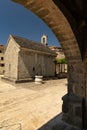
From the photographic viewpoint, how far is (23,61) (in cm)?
1805

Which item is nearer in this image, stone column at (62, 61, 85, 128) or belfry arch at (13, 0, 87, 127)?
belfry arch at (13, 0, 87, 127)

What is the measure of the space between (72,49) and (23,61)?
47.8 feet

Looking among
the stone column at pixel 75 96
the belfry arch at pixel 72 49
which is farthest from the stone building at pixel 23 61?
the belfry arch at pixel 72 49

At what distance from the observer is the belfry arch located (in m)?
3.27

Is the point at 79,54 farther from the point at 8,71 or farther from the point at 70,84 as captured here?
the point at 8,71

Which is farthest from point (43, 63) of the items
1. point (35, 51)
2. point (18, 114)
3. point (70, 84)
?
point (70, 84)

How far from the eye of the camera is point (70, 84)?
415 cm

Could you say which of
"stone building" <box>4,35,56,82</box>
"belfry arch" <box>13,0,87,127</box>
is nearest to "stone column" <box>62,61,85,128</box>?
"belfry arch" <box>13,0,87,127</box>

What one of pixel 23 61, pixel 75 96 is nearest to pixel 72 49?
pixel 75 96

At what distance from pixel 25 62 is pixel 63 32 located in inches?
589

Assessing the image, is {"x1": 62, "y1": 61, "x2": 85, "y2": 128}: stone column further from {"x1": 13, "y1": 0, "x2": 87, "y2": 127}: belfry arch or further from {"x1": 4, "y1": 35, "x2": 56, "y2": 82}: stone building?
{"x1": 4, "y1": 35, "x2": 56, "y2": 82}: stone building

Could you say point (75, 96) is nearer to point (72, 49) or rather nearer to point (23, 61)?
point (72, 49)

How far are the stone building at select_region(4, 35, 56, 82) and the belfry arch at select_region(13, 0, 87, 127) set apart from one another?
1313 cm

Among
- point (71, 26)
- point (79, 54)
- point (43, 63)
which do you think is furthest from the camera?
point (43, 63)
